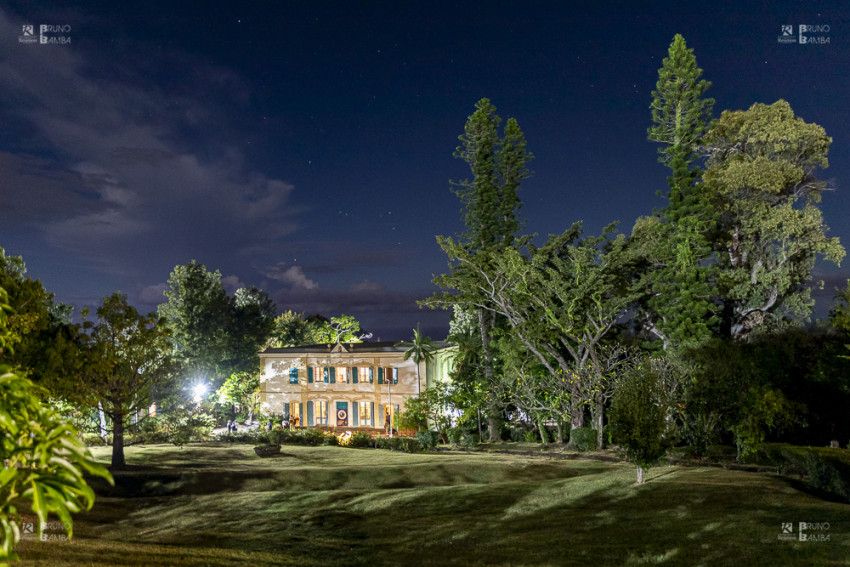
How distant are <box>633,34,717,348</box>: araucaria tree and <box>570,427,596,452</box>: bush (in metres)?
8.03

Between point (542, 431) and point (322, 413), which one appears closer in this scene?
point (542, 431)

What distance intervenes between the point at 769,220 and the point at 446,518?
27.2 m

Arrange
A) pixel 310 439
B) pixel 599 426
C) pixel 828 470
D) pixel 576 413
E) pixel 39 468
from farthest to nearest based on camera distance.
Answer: pixel 310 439 → pixel 576 413 → pixel 599 426 → pixel 828 470 → pixel 39 468

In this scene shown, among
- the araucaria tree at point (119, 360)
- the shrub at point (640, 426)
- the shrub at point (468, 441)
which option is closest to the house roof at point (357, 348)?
the shrub at point (468, 441)

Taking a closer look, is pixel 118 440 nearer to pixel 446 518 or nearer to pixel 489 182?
pixel 446 518

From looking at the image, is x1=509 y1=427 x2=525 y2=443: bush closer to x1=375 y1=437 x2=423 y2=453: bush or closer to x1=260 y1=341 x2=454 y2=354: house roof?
x1=375 y1=437 x2=423 y2=453: bush

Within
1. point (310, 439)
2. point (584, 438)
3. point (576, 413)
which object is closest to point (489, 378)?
point (576, 413)

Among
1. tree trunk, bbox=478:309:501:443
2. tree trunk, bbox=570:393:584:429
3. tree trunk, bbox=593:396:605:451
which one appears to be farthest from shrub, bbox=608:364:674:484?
tree trunk, bbox=478:309:501:443

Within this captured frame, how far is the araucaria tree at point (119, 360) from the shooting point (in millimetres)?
21350

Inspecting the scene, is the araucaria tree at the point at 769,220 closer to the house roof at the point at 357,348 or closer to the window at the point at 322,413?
the house roof at the point at 357,348

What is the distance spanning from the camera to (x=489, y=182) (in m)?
39.3

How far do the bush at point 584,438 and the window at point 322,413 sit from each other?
2142cm

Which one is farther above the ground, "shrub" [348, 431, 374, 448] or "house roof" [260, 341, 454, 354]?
"house roof" [260, 341, 454, 354]

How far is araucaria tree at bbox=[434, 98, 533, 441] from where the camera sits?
38844 mm
